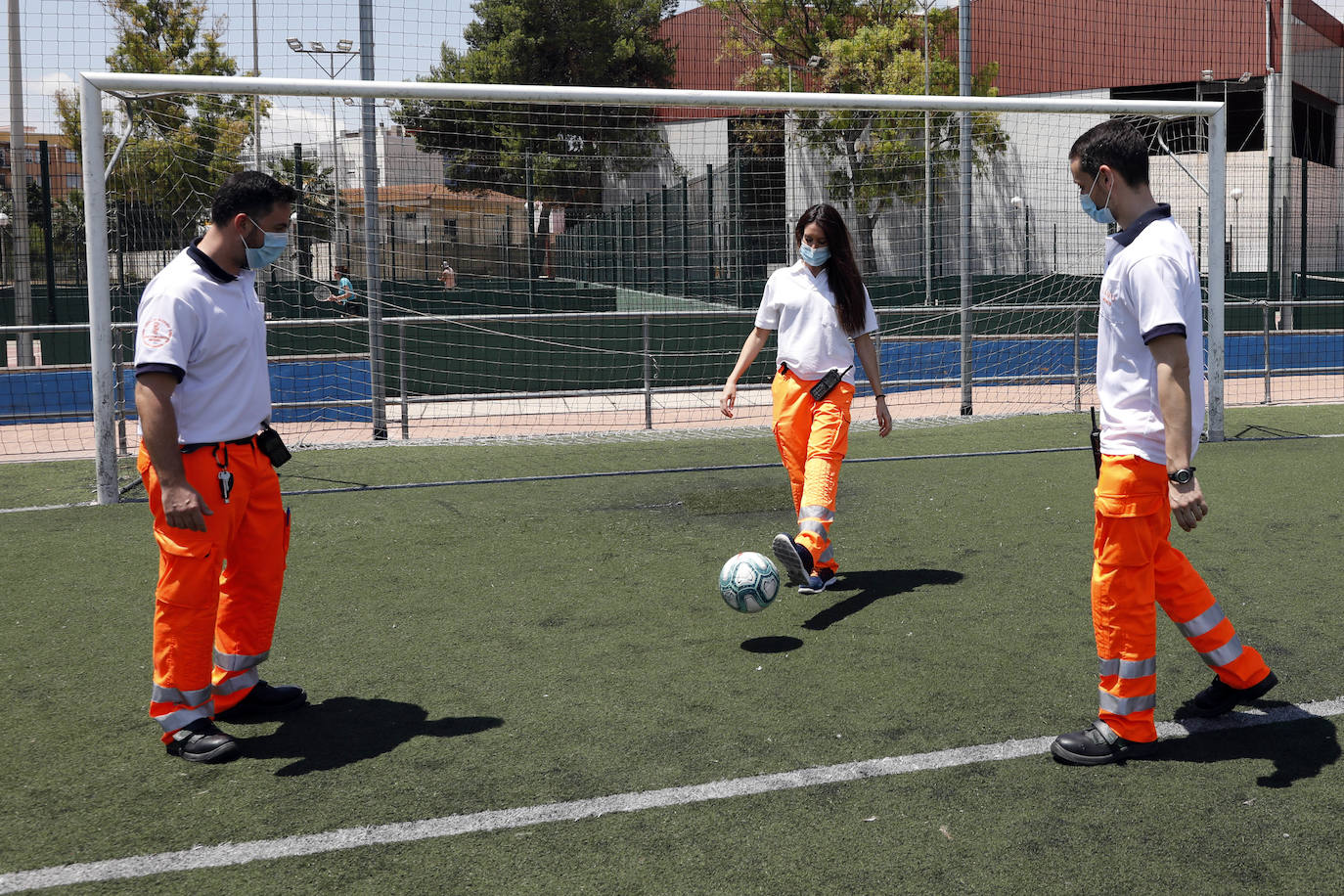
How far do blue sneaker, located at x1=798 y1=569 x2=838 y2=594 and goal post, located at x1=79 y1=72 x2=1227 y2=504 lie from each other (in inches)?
181

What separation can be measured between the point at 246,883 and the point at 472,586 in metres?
3.08

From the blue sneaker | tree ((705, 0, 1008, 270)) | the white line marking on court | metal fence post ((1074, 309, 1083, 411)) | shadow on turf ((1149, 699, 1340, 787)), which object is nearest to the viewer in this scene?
the white line marking on court

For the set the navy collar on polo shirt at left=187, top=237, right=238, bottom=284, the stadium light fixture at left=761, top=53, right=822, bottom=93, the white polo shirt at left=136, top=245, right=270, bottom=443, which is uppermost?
the stadium light fixture at left=761, top=53, right=822, bottom=93

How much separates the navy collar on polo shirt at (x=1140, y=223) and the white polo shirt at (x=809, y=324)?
2161 millimetres

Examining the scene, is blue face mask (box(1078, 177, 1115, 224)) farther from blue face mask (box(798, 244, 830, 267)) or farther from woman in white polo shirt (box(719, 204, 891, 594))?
blue face mask (box(798, 244, 830, 267))

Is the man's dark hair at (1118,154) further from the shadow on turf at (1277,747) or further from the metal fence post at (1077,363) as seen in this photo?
the metal fence post at (1077,363)

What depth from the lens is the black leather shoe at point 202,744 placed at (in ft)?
12.4

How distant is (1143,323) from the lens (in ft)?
11.3

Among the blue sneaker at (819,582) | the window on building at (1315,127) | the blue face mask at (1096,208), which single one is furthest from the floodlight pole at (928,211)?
the window on building at (1315,127)

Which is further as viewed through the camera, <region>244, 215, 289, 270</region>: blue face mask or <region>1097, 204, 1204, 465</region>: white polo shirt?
<region>244, 215, 289, 270</region>: blue face mask

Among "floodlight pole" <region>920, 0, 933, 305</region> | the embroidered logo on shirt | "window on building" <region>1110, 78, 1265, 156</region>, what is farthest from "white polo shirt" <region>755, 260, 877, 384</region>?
"window on building" <region>1110, 78, 1265, 156</region>

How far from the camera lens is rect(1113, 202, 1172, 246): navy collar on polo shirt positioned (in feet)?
11.7

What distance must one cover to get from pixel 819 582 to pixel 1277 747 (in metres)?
2.28

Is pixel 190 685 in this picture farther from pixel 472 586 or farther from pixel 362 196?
pixel 362 196
